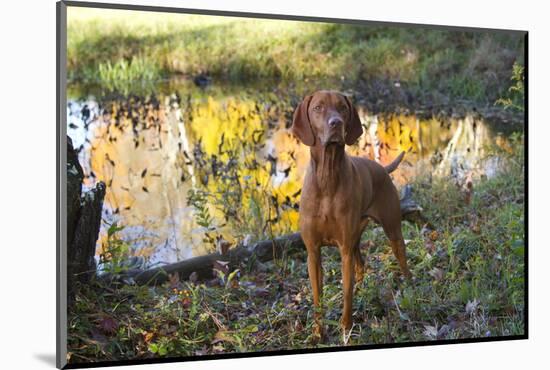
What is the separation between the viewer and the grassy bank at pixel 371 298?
5.25 m

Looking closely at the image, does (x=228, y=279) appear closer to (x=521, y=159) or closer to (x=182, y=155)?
(x=182, y=155)

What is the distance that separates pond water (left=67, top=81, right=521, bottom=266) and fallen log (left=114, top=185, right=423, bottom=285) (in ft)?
0.15

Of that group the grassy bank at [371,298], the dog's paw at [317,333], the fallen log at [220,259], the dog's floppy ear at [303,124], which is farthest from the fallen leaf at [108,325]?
the dog's floppy ear at [303,124]

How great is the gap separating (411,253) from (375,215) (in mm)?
343

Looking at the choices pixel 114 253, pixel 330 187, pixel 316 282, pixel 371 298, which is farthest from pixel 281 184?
pixel 114 253

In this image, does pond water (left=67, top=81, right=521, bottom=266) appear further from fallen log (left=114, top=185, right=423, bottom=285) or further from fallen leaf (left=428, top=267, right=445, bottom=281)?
fallen leaf (left=428, top=267, right=445, bottom=281)

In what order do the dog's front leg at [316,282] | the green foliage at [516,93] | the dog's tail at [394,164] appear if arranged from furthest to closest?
the green foliage at [516,93] → the dog's tail at [394,164] → the dog's front leg at [316,282]

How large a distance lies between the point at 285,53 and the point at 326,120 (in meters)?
0.46

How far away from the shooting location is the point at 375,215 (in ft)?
18.8

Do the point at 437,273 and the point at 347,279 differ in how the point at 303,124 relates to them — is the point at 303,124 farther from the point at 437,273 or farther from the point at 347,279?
the point at 437,273

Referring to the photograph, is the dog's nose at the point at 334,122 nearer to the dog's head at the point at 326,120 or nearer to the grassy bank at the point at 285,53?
the dog's head at the point at 326,120

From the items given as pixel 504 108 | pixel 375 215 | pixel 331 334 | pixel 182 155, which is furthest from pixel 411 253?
→ pixel 182 155

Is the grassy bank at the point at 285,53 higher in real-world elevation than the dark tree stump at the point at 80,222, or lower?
higher

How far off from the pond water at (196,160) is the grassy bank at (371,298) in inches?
9.7
